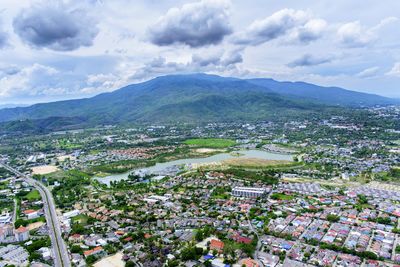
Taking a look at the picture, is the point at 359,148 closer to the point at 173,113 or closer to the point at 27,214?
the point at 27,214

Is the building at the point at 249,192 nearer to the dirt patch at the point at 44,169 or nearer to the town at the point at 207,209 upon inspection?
the town at the point at 207,209

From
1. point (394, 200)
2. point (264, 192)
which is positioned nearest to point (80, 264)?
point (264, 192)

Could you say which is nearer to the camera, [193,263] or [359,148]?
[193,263]

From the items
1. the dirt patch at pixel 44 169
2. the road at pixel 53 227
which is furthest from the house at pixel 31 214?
the dirt patch at pixel 44 169

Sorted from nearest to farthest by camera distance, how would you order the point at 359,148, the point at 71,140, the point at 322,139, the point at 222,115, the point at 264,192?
the point at 264,192
the point at 359,148
the point at 322,139
the point at 71,140
the point at 222,115

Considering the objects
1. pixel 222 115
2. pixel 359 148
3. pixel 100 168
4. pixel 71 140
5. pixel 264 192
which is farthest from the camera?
pixel 222 115

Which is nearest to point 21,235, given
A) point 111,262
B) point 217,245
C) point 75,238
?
point 75,238
